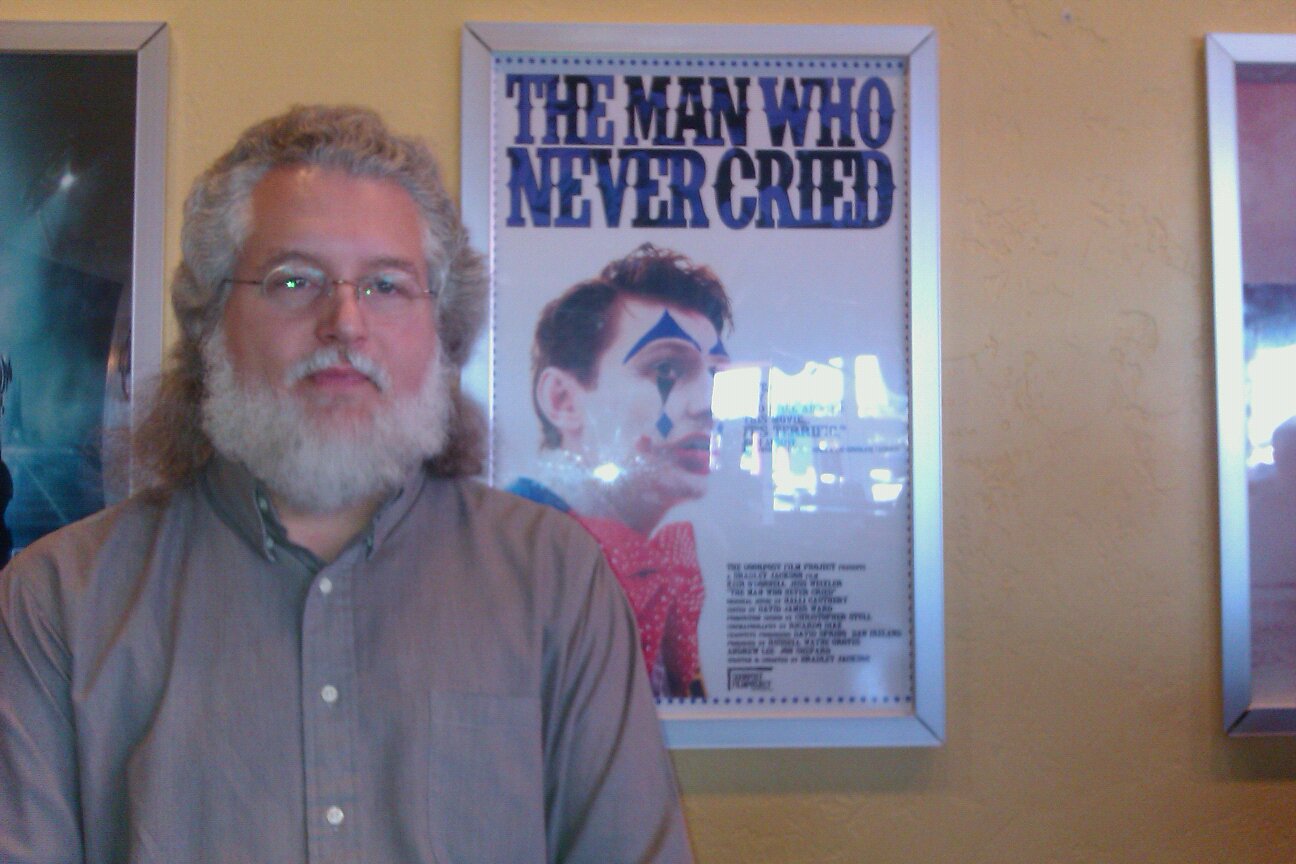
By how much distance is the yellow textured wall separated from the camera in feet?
4.14

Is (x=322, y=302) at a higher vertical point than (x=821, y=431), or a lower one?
higher

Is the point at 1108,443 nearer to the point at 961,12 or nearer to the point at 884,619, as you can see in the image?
the point at 884,619

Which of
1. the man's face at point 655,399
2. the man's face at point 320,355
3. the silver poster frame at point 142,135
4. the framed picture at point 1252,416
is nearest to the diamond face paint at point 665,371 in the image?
the man's face at point 655,399

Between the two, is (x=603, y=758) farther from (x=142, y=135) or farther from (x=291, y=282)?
(x=142, y=135)

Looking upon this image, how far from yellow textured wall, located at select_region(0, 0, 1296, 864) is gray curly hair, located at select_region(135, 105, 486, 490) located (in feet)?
1.24

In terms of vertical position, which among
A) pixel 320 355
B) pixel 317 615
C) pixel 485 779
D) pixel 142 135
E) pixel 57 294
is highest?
pixel 142 135

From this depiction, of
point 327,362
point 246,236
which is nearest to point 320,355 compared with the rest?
point 327,362

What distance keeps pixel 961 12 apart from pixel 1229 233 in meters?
0.43

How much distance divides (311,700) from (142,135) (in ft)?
2.41

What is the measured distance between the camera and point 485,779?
2.98 feet

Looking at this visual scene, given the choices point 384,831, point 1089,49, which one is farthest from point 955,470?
point 384,831

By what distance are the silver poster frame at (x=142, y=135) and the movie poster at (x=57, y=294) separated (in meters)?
0.01

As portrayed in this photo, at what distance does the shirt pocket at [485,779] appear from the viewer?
891mm

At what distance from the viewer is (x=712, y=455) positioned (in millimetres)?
1235
